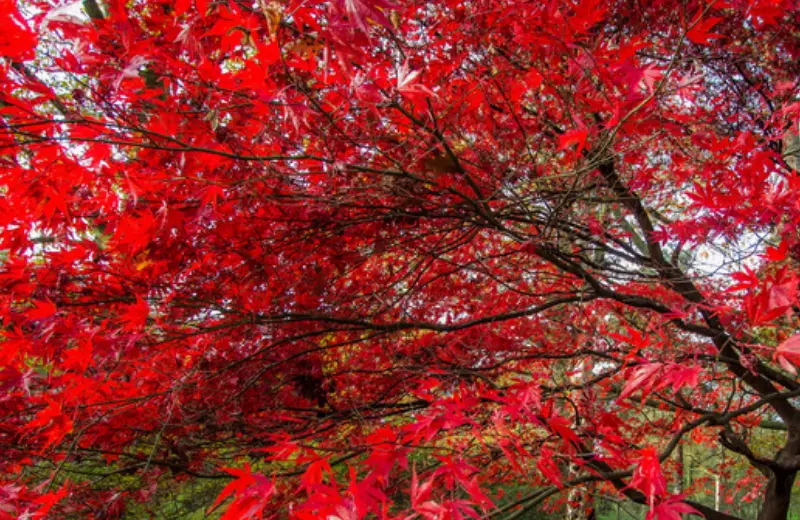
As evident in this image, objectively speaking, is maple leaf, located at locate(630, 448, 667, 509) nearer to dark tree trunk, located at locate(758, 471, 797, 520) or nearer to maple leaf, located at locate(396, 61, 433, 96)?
maple leaf, located at locate(396, 61, 433, 96)

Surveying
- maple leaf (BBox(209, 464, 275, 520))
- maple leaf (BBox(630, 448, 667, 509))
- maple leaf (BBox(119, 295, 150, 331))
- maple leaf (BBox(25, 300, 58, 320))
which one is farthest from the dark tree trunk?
maple leaf (BBox(25, 300, 58, 320))

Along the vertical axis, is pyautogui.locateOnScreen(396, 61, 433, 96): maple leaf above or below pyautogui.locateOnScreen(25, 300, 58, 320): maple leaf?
above

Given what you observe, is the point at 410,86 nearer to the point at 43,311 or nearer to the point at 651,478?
the point at 651,478

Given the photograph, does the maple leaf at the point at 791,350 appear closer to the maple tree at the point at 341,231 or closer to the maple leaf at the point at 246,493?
the maple tree at the point at 341,231

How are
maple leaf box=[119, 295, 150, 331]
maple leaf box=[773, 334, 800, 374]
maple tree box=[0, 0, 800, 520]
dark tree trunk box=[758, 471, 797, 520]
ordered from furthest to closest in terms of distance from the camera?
dark tree trunk box=[758, 471, 797, 520] < maple leaf box=[119, 295, 150, 331] < maple tree box=[0, 0, 800, 520] < maple leaf box=[773, 334, 800, 374]

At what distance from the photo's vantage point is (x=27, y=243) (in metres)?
2.46

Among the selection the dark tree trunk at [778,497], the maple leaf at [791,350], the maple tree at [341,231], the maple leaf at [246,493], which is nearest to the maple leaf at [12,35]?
the maple tree at [341,231]

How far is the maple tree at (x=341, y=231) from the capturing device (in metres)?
1.80

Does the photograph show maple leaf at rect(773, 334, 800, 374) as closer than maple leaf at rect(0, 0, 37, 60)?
Yes

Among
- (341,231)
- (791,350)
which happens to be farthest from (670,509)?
(341,231)

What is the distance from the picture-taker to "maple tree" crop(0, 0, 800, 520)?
180 cm

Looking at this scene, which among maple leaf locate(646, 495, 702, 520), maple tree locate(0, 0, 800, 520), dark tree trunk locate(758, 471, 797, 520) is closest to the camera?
maple leaf locate(646, 495, 702, 520)

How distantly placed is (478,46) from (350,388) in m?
2.38

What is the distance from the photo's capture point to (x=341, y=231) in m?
2.78
